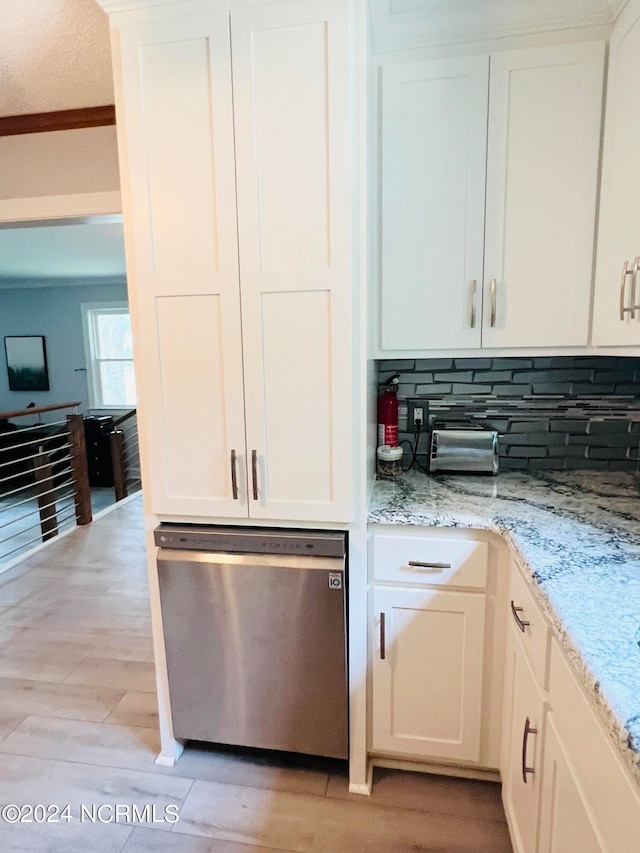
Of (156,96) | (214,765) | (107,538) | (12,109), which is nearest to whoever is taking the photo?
(156,96)

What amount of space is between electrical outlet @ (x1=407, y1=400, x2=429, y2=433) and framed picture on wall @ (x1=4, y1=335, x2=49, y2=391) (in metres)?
6.29

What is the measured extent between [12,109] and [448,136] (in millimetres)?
1866

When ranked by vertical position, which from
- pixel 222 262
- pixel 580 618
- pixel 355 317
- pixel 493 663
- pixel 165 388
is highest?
pixel 222 262

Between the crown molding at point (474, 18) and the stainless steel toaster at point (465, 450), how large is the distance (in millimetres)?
1308

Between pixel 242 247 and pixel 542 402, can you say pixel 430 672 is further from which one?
pixel 242 247

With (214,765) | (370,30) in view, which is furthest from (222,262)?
(214,765)

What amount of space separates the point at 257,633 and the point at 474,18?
2.05 meters

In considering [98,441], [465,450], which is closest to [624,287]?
[465,450]

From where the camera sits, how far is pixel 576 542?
4.28 feet

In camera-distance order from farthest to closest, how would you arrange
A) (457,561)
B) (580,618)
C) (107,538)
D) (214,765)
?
(107,538) < (214,765) < (457,561) < (580,618)

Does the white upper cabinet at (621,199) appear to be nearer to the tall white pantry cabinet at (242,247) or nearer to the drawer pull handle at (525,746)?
the tall white pantry cabinet at (242,247)

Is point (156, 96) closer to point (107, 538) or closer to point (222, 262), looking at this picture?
point (222, 262)

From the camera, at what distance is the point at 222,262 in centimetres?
142

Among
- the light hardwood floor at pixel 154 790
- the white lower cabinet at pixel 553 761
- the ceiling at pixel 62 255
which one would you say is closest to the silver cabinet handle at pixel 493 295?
the white lower cabinet at pixel 553 761
